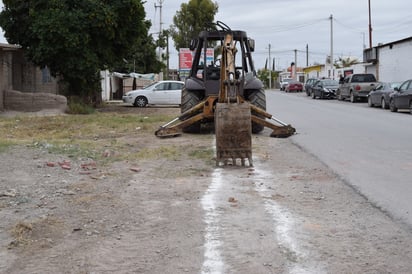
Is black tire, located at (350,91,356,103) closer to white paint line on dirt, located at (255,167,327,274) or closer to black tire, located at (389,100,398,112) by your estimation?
black tire, located at (389,100,398,112)

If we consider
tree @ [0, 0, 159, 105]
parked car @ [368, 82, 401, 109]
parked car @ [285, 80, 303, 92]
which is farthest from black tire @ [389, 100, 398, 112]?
parked car @ [285, 80, 303, 92]

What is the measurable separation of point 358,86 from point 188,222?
31981 mm

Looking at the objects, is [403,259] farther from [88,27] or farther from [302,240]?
[88,27]

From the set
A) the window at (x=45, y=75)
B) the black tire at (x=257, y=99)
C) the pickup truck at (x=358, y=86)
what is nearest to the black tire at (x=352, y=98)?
the pickup truck at (x=358, y=86)

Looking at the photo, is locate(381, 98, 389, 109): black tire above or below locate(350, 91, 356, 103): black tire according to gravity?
below

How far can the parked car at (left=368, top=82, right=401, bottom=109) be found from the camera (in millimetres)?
28641

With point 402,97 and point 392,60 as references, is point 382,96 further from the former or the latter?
point 392,60

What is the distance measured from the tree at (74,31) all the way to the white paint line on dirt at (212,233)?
1705 centimetres

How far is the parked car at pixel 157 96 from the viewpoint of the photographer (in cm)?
3234

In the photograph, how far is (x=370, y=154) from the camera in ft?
38.4

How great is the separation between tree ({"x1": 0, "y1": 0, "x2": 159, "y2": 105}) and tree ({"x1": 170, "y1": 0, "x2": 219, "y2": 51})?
2810 cm

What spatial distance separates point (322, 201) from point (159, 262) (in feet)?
10.1

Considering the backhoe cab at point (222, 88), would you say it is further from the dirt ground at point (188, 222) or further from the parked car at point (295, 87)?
the parked car at point (295, 87)

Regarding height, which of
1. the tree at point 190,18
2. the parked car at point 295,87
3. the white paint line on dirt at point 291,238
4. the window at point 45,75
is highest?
the tree at point 190,18
